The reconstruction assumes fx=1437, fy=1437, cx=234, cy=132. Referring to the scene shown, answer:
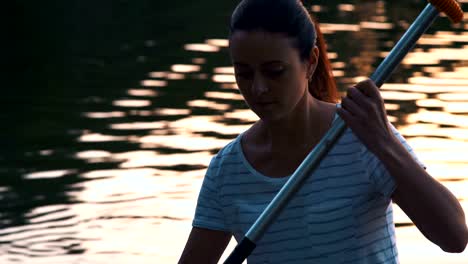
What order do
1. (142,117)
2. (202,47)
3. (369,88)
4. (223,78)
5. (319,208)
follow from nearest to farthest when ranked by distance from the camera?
(369,88) → (319,208) → (142,117) → (223,78) → (202,47)

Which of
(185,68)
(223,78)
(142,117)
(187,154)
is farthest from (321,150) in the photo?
(185,68)

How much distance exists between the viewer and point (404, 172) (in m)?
3.20

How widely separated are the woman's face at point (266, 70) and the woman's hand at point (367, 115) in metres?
0.26

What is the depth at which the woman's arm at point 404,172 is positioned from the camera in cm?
315

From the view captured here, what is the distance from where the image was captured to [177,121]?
1090cm

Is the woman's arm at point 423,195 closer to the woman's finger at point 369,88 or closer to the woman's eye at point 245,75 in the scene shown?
the woman's finger at point 369,88

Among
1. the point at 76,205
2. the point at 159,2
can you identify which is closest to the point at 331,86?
the point at 76,205

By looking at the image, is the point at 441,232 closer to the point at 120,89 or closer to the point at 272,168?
the point at 272,168

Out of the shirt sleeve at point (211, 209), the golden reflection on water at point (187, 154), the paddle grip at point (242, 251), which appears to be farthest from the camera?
the golden reflection on water at point (187, 154)

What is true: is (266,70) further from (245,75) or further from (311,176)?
(311,176)

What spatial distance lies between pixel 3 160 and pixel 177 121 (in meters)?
1.66

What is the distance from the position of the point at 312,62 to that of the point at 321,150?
386 mm

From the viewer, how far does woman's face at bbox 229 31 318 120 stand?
3391 mm

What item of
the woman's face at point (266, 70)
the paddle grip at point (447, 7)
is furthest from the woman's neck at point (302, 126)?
the paddle grip at point (447, 7)
